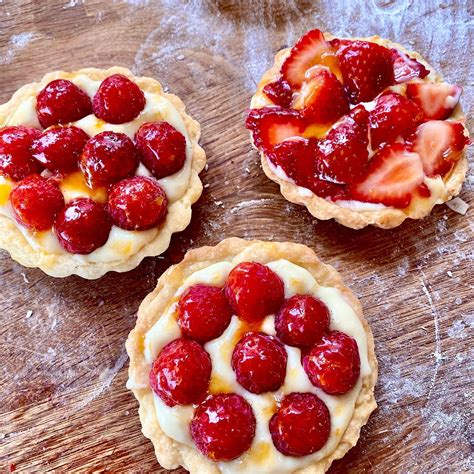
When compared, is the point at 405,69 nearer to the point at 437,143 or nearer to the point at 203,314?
the point at 437,143

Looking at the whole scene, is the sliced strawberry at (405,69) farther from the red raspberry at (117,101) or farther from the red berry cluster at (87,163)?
the red raspberry at (117,101)

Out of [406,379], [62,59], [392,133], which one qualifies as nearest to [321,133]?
[392,133]

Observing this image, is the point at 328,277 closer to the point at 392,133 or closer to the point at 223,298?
the point at 223,298

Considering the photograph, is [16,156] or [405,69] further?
[405,69]

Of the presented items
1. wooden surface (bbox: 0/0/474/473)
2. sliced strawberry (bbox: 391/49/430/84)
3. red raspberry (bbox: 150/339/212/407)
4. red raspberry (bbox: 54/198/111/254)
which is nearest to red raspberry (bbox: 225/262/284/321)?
red raspberry (bbox: 150/339/212/407)

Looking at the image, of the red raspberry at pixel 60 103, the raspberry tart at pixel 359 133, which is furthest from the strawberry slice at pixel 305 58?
the red raspberry at pixel 60 103

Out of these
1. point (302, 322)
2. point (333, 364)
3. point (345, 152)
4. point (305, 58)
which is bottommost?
point (333, 364)

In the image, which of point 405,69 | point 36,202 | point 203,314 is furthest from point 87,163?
point 405,69
